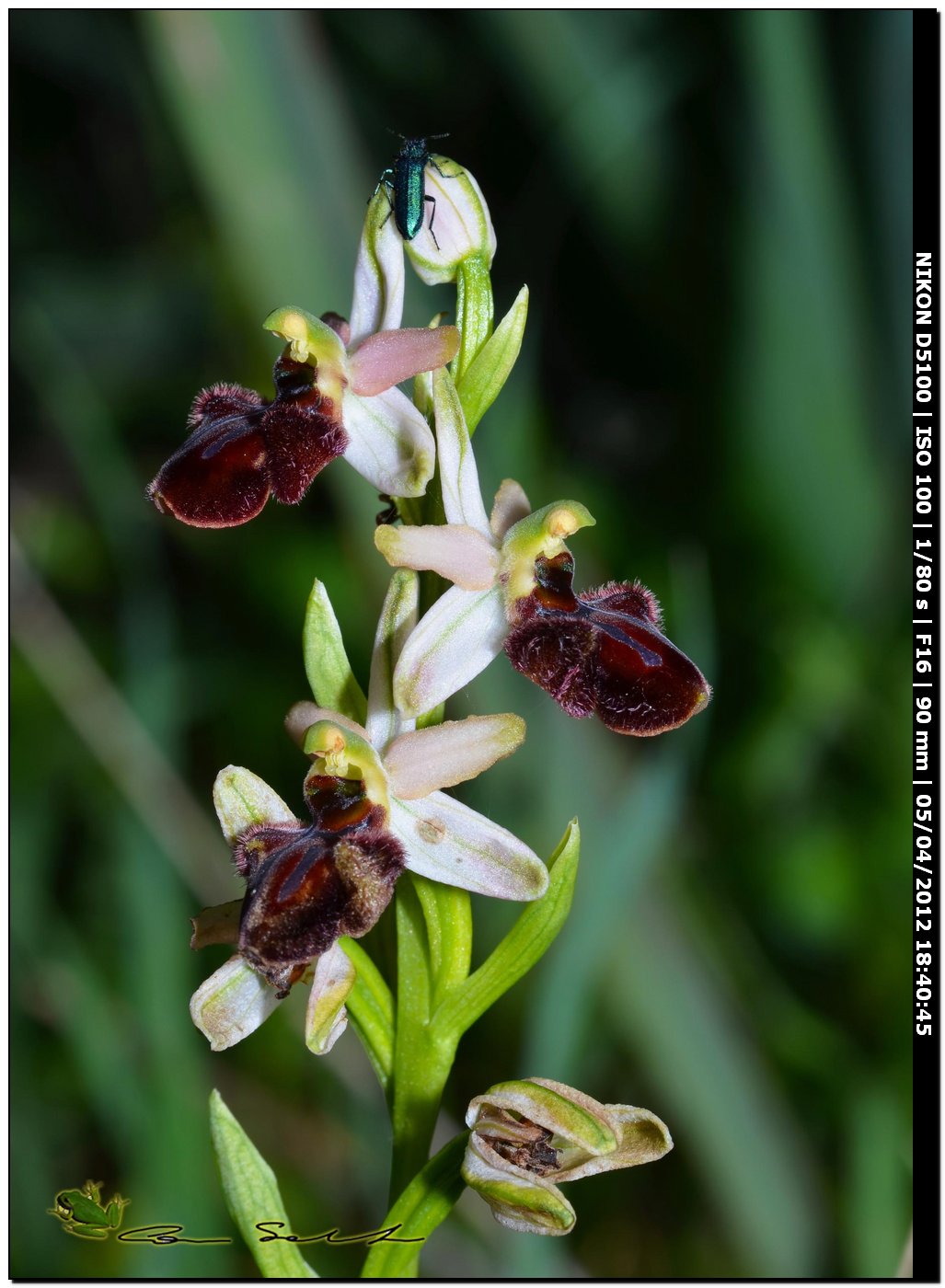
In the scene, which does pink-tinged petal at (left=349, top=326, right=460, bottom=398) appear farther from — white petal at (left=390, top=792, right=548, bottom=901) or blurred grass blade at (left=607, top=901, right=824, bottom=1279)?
blurred grass blade at (left=607, top=901, right=824, bottom=1279)

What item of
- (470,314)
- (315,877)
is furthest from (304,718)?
(470,314)

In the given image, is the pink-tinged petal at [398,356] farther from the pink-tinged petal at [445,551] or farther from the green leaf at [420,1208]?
the green leaf at [420,1208]

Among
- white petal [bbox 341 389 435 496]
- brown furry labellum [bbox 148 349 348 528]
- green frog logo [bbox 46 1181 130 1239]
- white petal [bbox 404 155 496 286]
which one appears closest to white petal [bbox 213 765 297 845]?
brown furry labellum [bbox 148 349 348 528]

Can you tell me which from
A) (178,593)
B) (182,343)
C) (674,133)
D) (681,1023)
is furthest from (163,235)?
(681,1023)

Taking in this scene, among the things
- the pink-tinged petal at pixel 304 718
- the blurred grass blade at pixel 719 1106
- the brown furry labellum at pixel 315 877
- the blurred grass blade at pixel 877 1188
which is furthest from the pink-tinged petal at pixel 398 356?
the blurred grass blade at pixel 877 1188

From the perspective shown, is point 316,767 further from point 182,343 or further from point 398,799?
point 182,343

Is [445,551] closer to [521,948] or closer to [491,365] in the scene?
[491,365]
